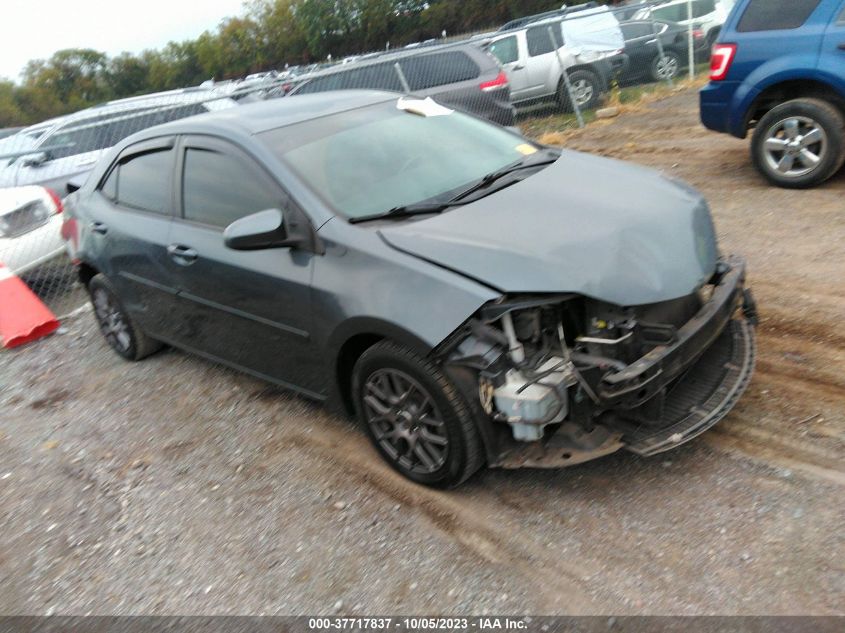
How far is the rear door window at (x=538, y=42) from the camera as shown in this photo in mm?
13039

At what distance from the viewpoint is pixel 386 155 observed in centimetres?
411

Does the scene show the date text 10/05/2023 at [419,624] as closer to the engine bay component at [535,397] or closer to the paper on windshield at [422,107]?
the engine bay component at [535,397]

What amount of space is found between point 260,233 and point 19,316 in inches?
171

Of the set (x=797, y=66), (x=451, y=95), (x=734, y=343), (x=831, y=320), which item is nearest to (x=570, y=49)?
(x=451, y=95)

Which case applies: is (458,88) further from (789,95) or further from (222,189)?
(222,189)

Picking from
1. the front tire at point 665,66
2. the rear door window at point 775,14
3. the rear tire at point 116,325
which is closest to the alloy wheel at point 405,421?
the rear tire at point 116,325

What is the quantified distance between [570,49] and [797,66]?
6.94 m

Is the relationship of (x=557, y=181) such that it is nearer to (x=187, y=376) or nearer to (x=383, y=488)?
(x=383, y=488)

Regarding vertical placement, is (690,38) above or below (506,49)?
below

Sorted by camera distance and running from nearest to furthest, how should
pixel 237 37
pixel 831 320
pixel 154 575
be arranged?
pixel 154 575, pixel 831 320, pixel 237 37

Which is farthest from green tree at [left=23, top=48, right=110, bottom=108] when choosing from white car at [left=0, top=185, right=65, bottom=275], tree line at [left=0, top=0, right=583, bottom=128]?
white car at [left=0, top=185, right=65, bottom=275]

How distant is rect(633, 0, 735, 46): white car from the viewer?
43.8 ft

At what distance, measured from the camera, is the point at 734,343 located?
3.67 m

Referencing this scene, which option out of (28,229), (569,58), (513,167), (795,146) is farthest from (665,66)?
(28,229)
